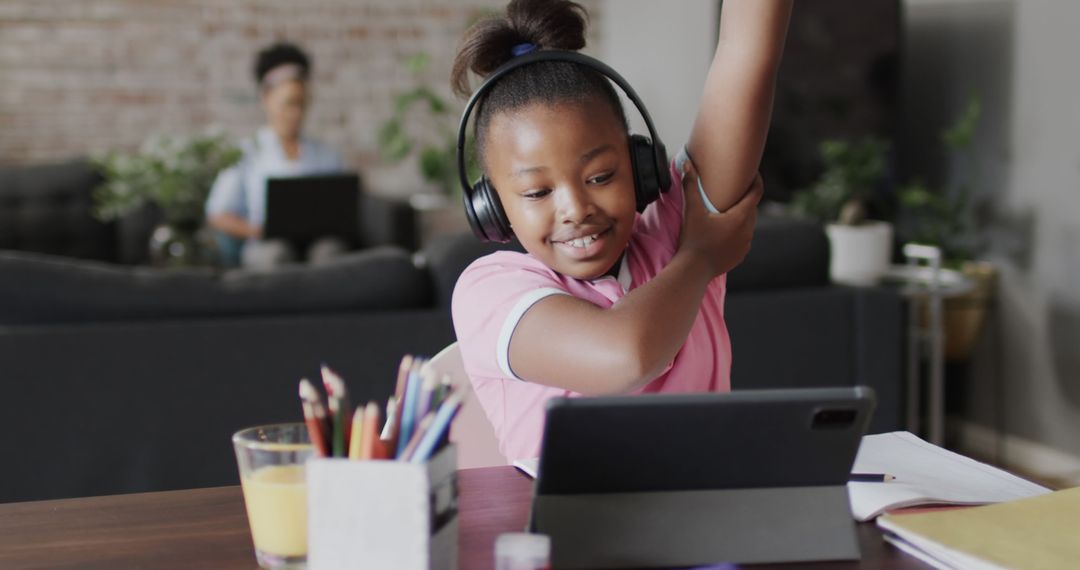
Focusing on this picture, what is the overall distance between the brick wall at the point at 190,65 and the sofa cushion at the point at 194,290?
11.5ft

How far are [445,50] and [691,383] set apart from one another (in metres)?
5.15

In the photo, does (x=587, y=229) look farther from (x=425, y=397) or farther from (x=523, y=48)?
(x=425, y=397)

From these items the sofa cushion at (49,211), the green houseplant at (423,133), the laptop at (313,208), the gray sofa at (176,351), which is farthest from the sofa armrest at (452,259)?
the sofa cushion at (49,211)

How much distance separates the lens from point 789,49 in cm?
386

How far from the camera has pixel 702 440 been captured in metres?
0.69

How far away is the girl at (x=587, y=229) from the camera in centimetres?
90

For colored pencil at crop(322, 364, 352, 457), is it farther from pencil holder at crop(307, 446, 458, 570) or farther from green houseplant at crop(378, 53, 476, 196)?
green houseplant at crop(378, 53, 476, 196)

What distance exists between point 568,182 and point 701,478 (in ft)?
1.09

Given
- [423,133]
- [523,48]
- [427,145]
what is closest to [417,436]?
[523,48]

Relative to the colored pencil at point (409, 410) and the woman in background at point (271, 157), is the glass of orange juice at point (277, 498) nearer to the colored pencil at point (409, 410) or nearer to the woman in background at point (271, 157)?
the colored pencil at point (409, 410)

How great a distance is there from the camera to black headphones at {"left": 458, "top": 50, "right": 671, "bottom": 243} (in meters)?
0.98

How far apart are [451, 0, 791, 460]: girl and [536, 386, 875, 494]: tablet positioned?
161mm

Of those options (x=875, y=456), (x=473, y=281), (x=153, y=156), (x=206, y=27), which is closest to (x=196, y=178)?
(x=153, y=156)

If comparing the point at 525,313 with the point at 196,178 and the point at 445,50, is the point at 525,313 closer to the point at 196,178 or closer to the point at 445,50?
the point at 196,178
